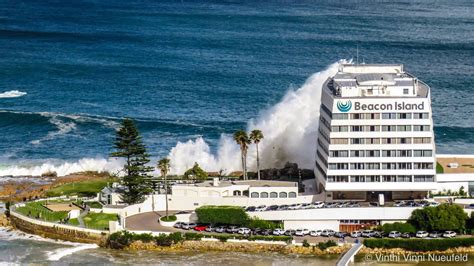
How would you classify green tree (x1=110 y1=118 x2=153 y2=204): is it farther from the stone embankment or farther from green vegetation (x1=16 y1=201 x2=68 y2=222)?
the stone embankment

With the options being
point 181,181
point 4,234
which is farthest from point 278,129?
point 4,234

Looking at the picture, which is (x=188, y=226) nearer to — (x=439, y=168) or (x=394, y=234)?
(x=394, y=234)

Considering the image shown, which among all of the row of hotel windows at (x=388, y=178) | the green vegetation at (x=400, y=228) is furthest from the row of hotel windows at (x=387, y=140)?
the green vegetation at (x=400, y=228)

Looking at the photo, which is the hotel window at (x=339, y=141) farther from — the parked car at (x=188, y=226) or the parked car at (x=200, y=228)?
the parked car at (x=188, y=226)

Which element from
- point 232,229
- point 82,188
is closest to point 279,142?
point 82,188

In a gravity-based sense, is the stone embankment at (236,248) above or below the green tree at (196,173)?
below

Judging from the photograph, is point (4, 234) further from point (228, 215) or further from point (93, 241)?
point (228, 215)
